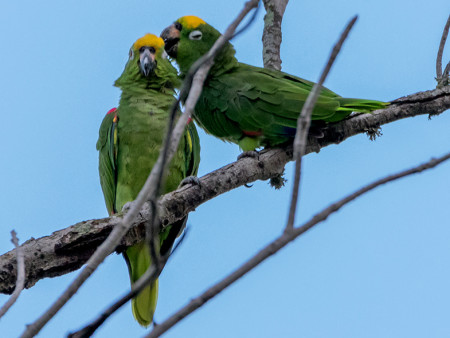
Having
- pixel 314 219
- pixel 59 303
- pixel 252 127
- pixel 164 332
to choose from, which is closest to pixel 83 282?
pixel 59 303

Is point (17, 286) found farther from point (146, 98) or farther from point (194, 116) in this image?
point (194, 116)

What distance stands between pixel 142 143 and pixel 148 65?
686 mm

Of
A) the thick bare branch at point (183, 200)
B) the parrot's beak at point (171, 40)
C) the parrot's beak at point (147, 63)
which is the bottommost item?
the thick bare branch at point (183, 200)

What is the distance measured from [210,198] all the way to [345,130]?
1.29m

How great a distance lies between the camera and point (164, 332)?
134 cm

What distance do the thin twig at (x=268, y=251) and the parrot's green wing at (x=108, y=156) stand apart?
131 inches

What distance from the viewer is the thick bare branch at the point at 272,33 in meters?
5.22

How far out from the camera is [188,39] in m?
4.98

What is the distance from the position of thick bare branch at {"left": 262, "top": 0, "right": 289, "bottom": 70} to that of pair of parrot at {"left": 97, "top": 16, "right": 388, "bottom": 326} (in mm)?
459

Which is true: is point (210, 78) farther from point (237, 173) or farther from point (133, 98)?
point (237, 173)

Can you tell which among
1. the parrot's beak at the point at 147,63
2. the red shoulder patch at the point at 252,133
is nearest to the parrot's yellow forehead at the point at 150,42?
the parrot's beak at the point at 147,63

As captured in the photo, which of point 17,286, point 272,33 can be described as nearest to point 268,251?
point 17,286

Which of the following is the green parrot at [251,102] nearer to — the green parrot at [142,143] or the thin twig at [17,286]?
the green parrot at [142,143]

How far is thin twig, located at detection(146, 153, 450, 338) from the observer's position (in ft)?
4.52
